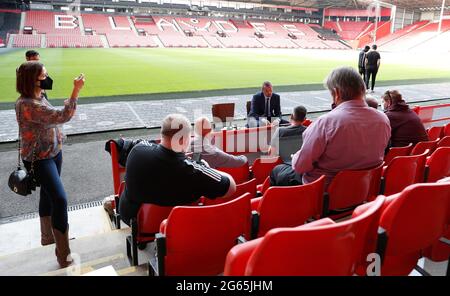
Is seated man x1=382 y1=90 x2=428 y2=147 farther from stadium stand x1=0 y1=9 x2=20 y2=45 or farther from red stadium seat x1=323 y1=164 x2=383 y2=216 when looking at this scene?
stadium stand x1=0 y1=9 x2=20 y2=45

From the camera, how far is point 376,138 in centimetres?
263

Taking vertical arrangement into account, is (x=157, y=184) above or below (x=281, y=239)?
below

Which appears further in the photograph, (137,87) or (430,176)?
(137,87)

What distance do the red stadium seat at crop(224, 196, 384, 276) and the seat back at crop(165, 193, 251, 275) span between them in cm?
51

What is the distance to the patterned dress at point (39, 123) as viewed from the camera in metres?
2.65

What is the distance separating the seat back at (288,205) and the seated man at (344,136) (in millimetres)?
228

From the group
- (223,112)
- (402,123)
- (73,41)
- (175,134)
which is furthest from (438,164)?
(73,41)

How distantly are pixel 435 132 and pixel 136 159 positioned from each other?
4.70 m

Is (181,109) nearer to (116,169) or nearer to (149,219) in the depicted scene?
(116,169)

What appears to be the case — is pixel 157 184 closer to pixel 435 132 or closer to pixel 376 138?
pixel 376 138

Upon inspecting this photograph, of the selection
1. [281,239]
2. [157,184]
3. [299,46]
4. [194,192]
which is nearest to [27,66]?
[157,184]

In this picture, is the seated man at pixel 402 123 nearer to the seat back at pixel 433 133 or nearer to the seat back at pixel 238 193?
the seat back at pixel 433 133

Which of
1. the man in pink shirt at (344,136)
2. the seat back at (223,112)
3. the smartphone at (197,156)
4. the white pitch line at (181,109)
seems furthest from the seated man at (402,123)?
the white pitch line at (181,109)

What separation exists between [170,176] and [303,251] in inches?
46.5
